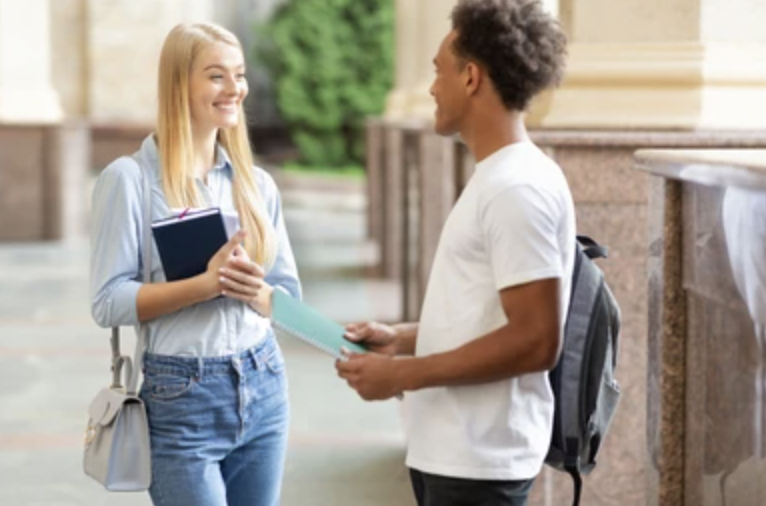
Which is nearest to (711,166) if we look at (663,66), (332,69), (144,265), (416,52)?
(144,265)

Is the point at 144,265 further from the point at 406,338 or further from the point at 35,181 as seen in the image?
the point at 35,181

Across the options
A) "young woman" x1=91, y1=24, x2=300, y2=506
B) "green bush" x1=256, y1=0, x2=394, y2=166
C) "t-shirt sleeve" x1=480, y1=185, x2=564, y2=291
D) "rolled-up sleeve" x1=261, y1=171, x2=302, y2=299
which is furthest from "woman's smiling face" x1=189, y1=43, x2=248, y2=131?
"green bush" x1=256, y1=0, x2=394, y2=166

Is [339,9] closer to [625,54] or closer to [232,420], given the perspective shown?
[625,54]

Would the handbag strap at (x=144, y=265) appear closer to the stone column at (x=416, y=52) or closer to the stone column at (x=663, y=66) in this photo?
the stone column at (x=663, y=66)

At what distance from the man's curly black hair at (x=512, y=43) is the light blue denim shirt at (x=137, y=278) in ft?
3.27

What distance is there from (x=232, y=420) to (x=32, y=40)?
1605 cm

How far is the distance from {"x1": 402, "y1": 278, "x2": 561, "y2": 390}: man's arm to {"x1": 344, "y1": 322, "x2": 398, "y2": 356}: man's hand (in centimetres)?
32

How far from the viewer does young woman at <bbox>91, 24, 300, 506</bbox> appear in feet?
11.9

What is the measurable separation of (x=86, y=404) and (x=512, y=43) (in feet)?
20.1

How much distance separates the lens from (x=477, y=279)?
2.89m

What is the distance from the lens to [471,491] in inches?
116

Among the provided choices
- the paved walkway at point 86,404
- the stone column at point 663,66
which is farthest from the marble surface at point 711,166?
the paved walkway at point 86,404

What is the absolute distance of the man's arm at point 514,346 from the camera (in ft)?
9.16

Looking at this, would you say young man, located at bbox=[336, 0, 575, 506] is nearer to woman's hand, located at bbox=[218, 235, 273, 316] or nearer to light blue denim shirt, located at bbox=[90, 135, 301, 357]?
woman's hand, located at bbox=[218, 235, 273, 316]
